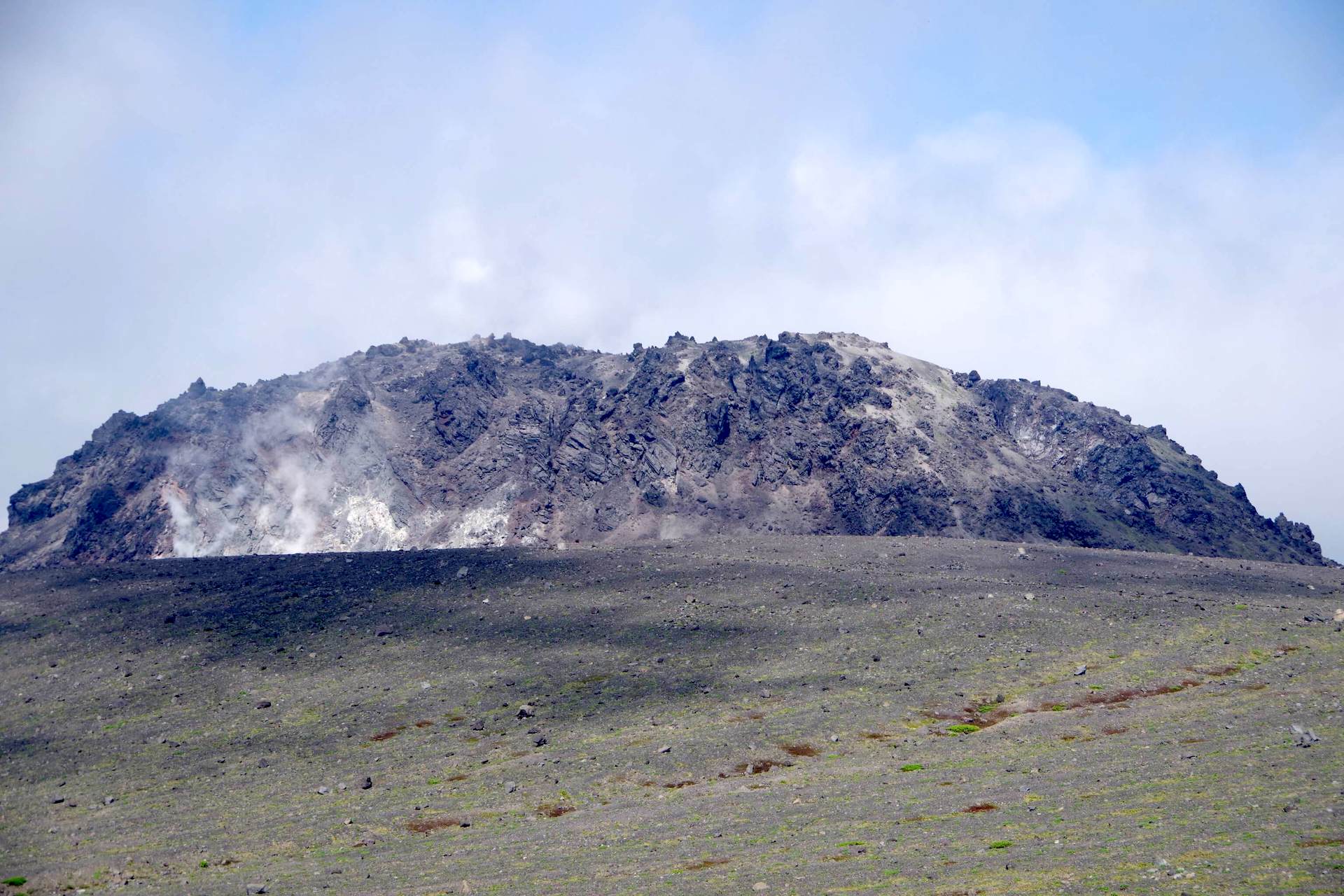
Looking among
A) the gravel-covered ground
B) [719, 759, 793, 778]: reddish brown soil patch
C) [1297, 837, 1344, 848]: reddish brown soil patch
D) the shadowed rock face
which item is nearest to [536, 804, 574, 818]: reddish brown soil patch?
the gravel-covered ground

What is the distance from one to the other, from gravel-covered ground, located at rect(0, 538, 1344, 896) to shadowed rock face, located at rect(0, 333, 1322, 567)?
90.7ft

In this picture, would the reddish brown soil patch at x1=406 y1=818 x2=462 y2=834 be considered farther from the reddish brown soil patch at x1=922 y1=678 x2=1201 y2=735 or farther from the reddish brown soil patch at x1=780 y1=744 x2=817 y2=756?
the reddish brown soil patch at x1=922 y1=678 x2=1201 y2=735

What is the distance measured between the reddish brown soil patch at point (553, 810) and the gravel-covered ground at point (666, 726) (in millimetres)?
167

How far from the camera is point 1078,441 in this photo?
95.3 metres

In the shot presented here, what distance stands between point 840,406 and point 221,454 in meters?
57.3

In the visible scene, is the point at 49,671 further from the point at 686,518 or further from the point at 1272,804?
the point at 686,518

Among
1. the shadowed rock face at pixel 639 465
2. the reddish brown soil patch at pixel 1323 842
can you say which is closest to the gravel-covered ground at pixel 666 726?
the reddish brown soil patch at pixel 1323 842

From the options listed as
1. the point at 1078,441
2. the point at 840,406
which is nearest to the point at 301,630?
the point at 840,406

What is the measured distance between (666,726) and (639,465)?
5677 centimetres

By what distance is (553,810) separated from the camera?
26.5 meters

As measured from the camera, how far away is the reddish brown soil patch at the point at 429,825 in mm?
25359

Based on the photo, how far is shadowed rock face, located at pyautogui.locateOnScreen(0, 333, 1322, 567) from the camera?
8288cm

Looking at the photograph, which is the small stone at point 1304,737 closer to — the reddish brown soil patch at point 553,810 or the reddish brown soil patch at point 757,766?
the reddish brown soil patch at point 757,766

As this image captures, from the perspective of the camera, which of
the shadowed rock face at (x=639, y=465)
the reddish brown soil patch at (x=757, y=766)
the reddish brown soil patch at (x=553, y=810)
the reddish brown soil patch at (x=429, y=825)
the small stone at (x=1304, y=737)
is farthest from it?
the shadowed rock face at (x=639, y=465)
